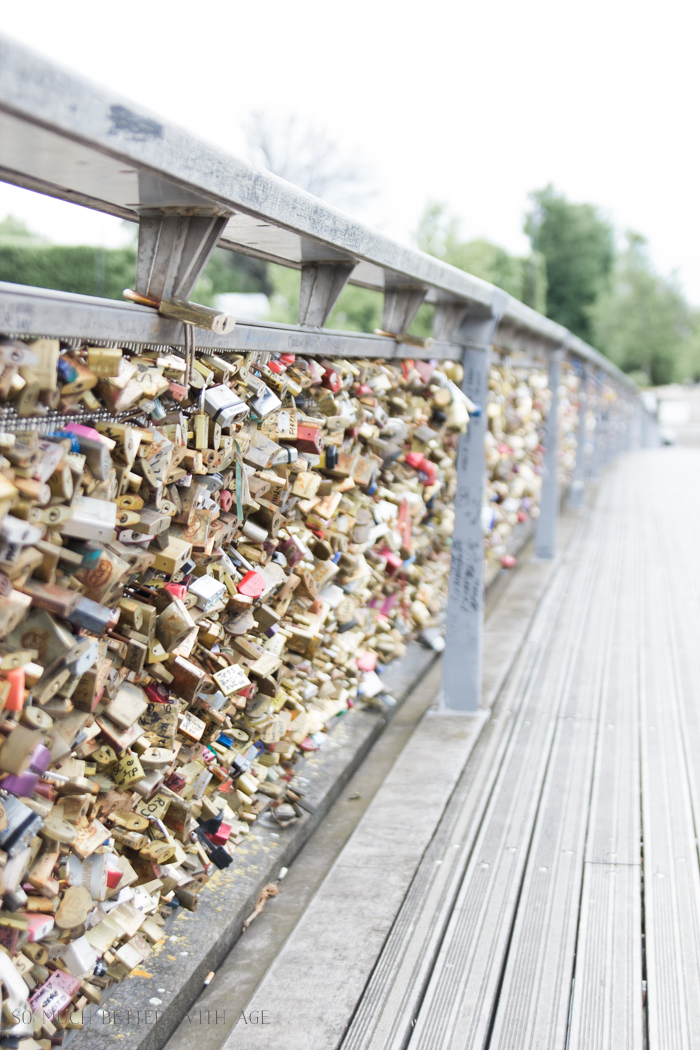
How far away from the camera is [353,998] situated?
2.06 metres

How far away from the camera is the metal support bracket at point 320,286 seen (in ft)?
8.13

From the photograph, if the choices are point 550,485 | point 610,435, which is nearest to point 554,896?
point 550,485

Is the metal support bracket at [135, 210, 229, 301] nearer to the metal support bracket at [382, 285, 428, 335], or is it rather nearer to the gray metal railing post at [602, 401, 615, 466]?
the metal support bracket at [382, 285, 428, 335]

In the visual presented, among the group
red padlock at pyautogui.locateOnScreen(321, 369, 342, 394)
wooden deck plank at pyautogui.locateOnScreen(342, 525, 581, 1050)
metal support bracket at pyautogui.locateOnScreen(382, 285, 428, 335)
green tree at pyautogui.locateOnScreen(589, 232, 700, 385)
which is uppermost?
green tree at pyautogui.locateOnScreen(589, 232, 700, 385)

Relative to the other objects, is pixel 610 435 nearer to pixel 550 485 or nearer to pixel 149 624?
pixel 550 485

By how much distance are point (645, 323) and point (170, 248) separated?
166 feet

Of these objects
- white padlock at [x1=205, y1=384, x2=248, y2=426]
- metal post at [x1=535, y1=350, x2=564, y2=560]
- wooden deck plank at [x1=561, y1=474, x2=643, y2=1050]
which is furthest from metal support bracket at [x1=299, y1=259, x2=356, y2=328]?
metal post at [x1=535, y1=350, x2=564, y2=560]

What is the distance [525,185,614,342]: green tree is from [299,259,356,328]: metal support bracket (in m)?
61.1

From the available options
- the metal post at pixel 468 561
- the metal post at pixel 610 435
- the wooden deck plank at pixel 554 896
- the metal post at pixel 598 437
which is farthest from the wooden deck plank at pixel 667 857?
the metal post at pixel 610 435

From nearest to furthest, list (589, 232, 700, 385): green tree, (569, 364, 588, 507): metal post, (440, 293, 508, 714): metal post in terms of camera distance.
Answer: (440, 293, 508, 714): metal post, (569, 364, 588, 507): metal post, (589, 232, 700, 385): green tree

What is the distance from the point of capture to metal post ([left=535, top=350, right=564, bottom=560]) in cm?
702

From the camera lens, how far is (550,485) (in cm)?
717

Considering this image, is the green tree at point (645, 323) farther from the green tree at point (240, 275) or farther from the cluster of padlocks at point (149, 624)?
the cluster of padlocks at point (149, 624)

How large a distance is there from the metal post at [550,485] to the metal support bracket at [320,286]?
4.74m
